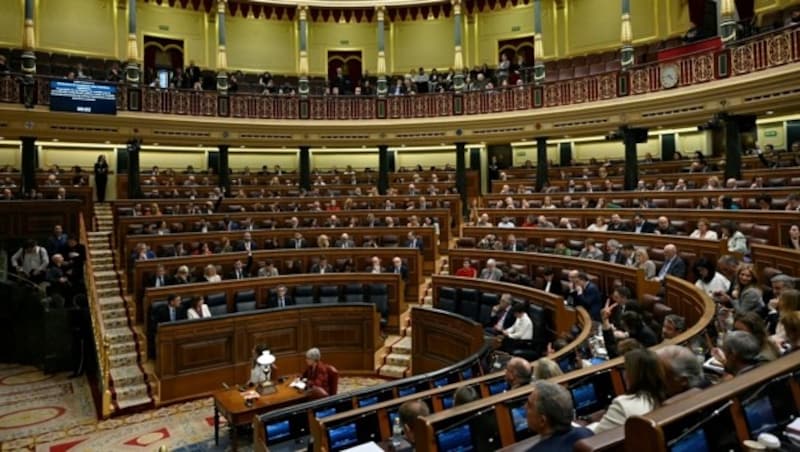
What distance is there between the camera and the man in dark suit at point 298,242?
33.4 feet

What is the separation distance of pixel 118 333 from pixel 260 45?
1205 cm

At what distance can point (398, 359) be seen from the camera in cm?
802

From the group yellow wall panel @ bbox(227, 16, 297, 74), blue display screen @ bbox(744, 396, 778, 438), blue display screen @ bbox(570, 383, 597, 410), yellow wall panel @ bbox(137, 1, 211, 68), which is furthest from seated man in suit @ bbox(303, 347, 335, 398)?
yellow wall panel @ bbox(227, 16, 297, 74)

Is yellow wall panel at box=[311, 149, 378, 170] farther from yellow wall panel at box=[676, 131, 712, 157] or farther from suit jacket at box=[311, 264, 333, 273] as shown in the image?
suit jacket at box=[311, 264, 333, 273]

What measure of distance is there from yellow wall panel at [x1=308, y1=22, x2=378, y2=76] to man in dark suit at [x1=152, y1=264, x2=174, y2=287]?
37.7 ft

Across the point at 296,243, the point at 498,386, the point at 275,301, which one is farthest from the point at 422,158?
the point at 498,386

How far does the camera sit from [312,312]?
26.1 ft

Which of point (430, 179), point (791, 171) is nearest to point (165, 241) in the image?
point (430, 179)

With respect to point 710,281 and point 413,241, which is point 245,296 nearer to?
point 413,241

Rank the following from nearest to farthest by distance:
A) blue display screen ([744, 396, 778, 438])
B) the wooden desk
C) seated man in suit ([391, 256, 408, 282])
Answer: blue display screen ([744, 396, 778, 438]) < the wooden desk < seated man in suit ([391, 256, 408, 282])

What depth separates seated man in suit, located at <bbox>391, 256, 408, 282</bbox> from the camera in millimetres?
9212

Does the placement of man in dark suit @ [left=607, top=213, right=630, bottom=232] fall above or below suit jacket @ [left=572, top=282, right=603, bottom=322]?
above

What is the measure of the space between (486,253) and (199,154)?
36.0 feet

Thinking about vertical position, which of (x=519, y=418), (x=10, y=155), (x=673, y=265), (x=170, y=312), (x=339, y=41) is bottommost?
(x=170, y=312)
